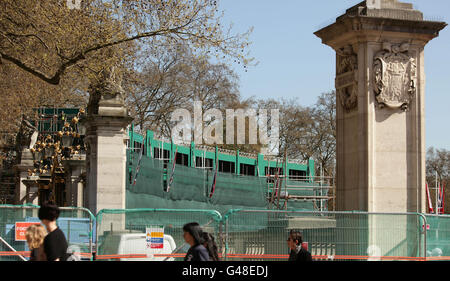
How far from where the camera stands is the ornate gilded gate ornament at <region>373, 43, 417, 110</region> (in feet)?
67.0

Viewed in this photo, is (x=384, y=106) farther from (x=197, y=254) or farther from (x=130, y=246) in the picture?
(x=197, y=254)

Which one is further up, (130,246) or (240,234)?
(240,234)

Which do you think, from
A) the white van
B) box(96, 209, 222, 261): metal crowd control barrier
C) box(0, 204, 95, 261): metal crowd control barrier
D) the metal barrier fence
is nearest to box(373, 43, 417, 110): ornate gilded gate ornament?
the metal barrier fence

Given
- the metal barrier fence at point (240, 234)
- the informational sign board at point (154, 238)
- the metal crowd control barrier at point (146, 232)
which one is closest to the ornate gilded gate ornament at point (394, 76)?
the metal barrier fence at point (240, 234)

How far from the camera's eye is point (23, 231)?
1772 cm

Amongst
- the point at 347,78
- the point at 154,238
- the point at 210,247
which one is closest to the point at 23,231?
the point at 154,238

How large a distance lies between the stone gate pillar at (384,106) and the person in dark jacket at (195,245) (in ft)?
37.6

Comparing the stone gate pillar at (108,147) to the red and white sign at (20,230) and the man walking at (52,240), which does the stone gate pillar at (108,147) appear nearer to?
the red and white sign at (20,230)

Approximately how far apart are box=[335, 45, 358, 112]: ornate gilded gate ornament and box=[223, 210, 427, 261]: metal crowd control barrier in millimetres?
3764

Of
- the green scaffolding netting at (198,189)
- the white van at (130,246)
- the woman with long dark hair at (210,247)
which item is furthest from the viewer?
the green scaffolding netting at (198,189)

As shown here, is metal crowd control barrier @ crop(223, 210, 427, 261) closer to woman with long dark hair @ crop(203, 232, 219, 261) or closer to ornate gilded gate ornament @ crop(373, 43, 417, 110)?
ornate gilded gate ornament @ crop(373, 43, 417, 110)

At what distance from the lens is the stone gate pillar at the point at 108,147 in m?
23.8

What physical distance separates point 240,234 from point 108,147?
25.3 feet
